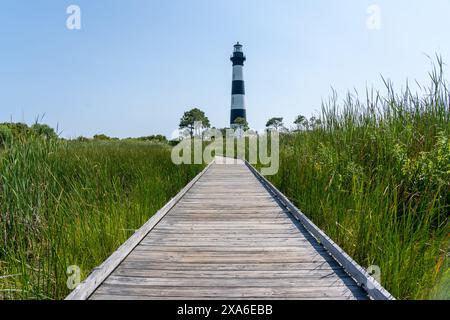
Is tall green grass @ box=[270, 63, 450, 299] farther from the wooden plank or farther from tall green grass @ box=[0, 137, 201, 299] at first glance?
tall green grass @ box=[0, 137, 201, 299]

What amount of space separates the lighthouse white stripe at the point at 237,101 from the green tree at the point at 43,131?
2861 cm

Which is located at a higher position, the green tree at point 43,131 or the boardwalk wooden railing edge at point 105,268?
the green tree at point 43,131

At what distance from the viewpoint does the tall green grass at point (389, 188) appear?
2.14m

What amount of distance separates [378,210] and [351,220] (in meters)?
0.29

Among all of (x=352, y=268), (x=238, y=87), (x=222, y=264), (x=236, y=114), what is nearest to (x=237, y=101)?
(x=236, y=114)

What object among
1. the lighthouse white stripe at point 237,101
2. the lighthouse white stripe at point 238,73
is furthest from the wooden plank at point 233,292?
the lighthouse white stripe at point 238,73

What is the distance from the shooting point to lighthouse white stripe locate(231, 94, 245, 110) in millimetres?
32969

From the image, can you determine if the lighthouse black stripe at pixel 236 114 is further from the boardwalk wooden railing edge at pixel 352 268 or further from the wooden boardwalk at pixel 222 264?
the boardwalk wooden railing edge at pixel 352 268

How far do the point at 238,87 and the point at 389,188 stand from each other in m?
31.6

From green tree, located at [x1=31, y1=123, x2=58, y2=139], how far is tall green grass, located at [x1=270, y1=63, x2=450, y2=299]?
395 centimetres
